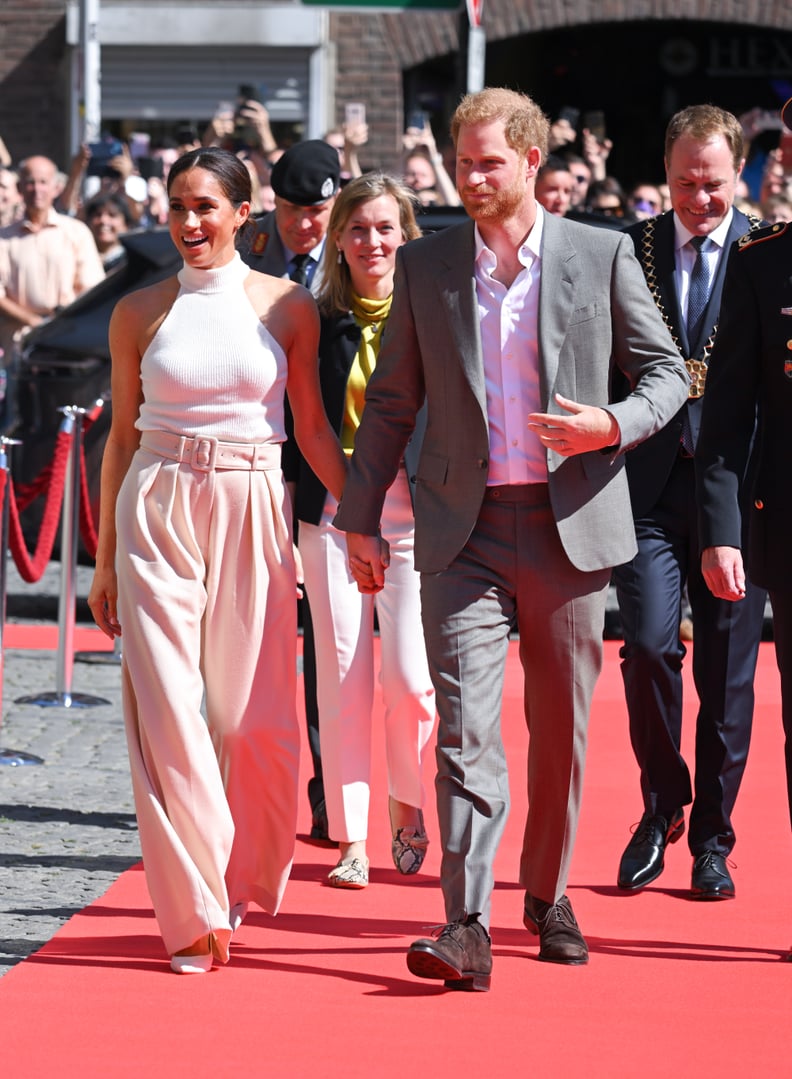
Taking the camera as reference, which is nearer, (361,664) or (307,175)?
(361,664)

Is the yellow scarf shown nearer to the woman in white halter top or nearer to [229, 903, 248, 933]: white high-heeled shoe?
the woman in white halter top

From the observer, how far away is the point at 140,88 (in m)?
23.1

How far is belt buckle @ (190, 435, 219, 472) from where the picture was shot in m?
5.18

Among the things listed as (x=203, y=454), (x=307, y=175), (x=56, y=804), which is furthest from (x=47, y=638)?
(x=203, y=454)

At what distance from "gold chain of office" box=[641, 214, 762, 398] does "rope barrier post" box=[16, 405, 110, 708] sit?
3.54 m

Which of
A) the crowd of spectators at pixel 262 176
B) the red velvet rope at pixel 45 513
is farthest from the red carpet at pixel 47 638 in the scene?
the crowd of spectators at pixel 262 176

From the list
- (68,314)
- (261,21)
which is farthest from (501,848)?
(261,21)

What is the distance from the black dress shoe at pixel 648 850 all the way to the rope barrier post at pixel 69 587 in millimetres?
3492

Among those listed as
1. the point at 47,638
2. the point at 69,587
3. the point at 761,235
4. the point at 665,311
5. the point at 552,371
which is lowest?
the point at 47,638

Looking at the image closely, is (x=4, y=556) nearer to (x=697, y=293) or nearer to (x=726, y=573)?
(x=697, y=293)

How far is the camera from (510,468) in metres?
4.95

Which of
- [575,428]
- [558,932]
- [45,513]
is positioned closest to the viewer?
[575,428]

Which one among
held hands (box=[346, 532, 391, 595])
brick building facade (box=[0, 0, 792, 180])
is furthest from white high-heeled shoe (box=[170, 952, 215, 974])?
brick building facade (box=[0, 0, 792, 180])

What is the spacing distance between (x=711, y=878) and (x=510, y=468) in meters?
1.58
